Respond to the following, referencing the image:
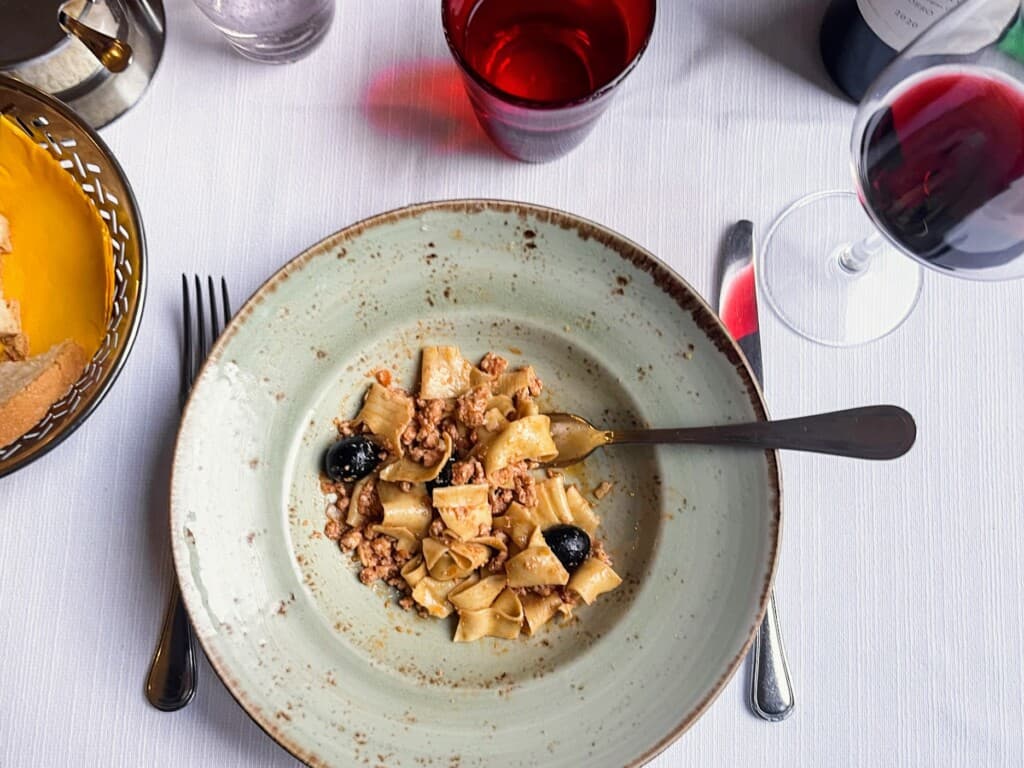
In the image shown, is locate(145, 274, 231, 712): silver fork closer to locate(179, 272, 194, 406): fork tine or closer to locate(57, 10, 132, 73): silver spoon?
locate(179, 272, 194, 406): fork tine

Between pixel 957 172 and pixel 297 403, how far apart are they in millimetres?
862

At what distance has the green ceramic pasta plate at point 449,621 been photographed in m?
1.12

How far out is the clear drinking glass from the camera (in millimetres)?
1269

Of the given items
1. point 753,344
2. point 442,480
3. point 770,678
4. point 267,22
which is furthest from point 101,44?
point 770,678

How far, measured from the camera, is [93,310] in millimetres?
1229

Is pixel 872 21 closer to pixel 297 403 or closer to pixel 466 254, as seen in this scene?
pixel 466 254

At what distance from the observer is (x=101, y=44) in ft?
3.83

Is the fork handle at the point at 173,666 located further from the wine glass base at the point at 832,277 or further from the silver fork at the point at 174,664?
the wine glass base at the point at 832,277

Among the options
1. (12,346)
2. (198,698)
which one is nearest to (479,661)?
(198,698)

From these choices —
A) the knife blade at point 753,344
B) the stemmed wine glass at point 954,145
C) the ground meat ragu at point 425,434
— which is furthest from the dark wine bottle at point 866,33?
the ground meat ragu at point 425,434

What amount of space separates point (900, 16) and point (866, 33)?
11 cm

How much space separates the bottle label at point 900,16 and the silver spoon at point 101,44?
1.00 metres

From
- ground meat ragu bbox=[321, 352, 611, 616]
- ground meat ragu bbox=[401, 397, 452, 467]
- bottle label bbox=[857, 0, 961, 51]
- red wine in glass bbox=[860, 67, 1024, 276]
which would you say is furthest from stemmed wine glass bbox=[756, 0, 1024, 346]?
ground meat ragu bbox=[401, 397, 452, 467]

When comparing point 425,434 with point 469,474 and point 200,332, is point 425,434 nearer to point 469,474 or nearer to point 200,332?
point 469,474
